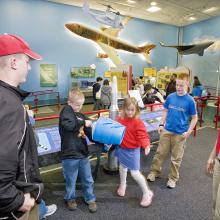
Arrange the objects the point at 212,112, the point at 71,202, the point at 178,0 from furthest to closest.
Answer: the point at 178,0 < the point at 212,112 < the point at 71,202

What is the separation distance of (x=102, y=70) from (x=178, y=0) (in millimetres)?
4836

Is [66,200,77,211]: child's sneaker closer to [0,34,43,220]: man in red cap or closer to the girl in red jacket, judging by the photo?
the girl in red jacket

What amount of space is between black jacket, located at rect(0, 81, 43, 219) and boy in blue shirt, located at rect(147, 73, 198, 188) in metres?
2.20

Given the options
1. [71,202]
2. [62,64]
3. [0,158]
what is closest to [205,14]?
[62,64]

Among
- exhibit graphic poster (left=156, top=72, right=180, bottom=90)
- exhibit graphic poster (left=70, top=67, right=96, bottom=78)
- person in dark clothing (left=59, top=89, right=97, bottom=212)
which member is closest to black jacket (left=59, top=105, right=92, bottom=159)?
person in dark clothing (left=59, top=89, right=97, bottom=212)

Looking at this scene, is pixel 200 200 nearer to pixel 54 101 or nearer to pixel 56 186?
pixel 56 186

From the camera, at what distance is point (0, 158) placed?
960mm

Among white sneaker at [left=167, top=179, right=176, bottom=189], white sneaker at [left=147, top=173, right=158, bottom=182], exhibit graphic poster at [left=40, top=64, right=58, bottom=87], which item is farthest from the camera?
exhibit graphic poster at [left=40, top=64, right=58, bottom=87]

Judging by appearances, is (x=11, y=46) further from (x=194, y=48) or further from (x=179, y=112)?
(x=194, y=48)

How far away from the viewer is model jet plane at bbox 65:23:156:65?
9.93 m

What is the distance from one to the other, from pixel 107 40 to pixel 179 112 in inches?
344

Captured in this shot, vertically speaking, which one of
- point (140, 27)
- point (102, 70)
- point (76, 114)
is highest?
point (140, 27)

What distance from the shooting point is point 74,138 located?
2.34m

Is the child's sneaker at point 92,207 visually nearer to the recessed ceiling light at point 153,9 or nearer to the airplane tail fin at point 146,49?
the recessed ceiling light at point 153,9
